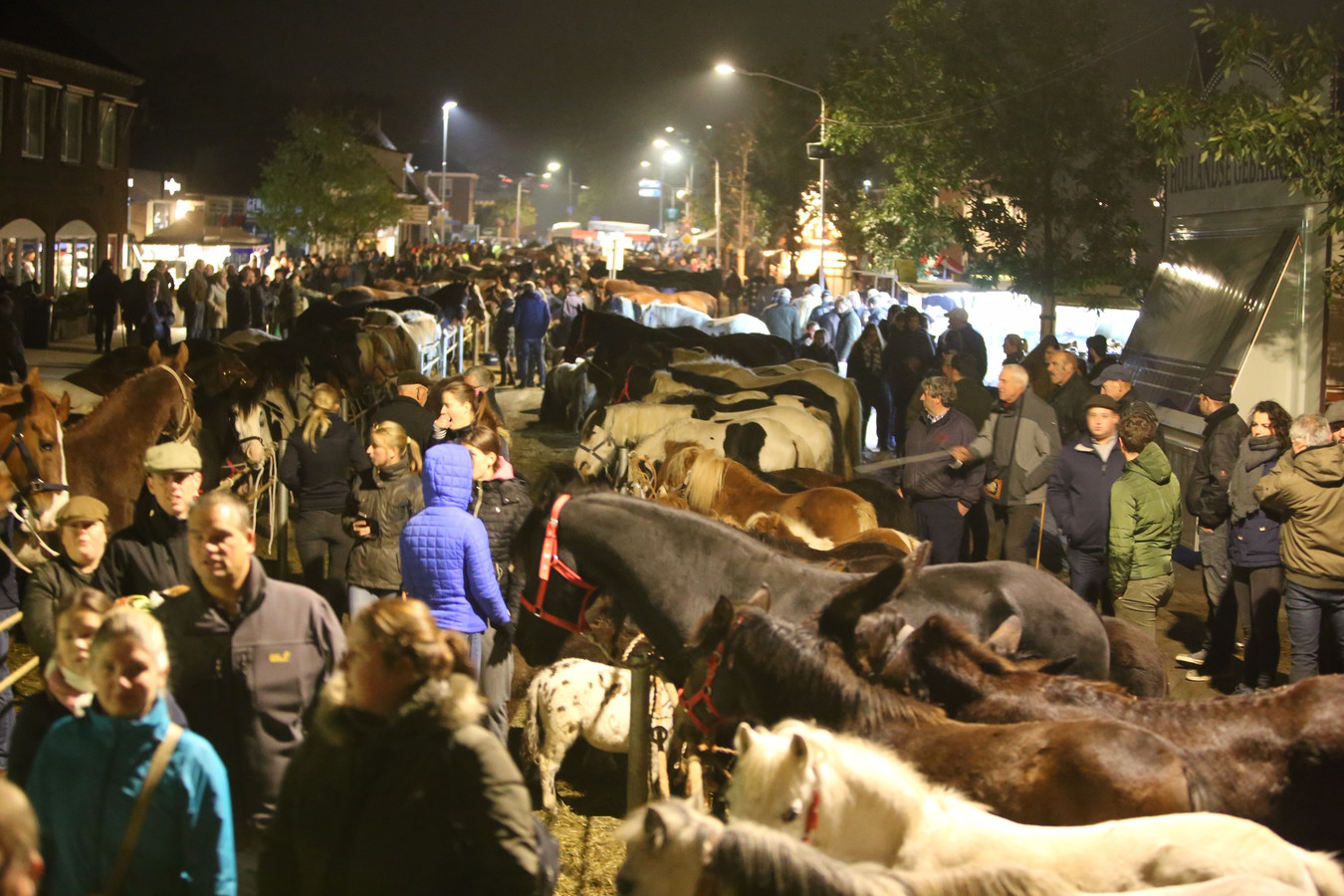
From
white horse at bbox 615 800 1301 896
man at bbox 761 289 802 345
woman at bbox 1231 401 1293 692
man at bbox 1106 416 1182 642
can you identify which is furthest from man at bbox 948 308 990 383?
white horse at bbox 615 800 1301 896

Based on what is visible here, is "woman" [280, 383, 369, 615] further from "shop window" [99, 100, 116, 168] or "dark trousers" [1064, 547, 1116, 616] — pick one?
"shop window" [99, 100, 116, 168]

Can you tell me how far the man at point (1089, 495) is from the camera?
7.93m

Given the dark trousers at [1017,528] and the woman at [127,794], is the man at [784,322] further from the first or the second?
the woman at [127,794]

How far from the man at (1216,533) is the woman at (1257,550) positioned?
10.7 inches

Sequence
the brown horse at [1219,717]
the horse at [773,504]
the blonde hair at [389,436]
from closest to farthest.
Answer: the brown horse at [1219,717] → the blonde hair at [389,436] → the horse at [773,504]

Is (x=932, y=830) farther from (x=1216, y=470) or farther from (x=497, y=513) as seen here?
(x=1216, y=470)

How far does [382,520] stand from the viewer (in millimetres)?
6926

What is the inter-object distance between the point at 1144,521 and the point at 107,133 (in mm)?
37128

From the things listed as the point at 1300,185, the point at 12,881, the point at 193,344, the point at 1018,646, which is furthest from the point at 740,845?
the point at 193,344

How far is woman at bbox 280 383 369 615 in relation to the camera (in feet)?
25.8

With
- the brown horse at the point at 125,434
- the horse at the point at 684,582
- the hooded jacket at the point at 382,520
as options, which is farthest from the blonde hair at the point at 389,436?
Answer: the brown horse at the point at 125,434

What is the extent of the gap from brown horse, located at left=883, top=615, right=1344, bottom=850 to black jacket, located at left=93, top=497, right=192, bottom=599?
8.77 feet

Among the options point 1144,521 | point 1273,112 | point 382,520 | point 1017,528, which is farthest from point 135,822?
point 1273,112

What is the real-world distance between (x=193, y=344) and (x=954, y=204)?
45.3 ft
